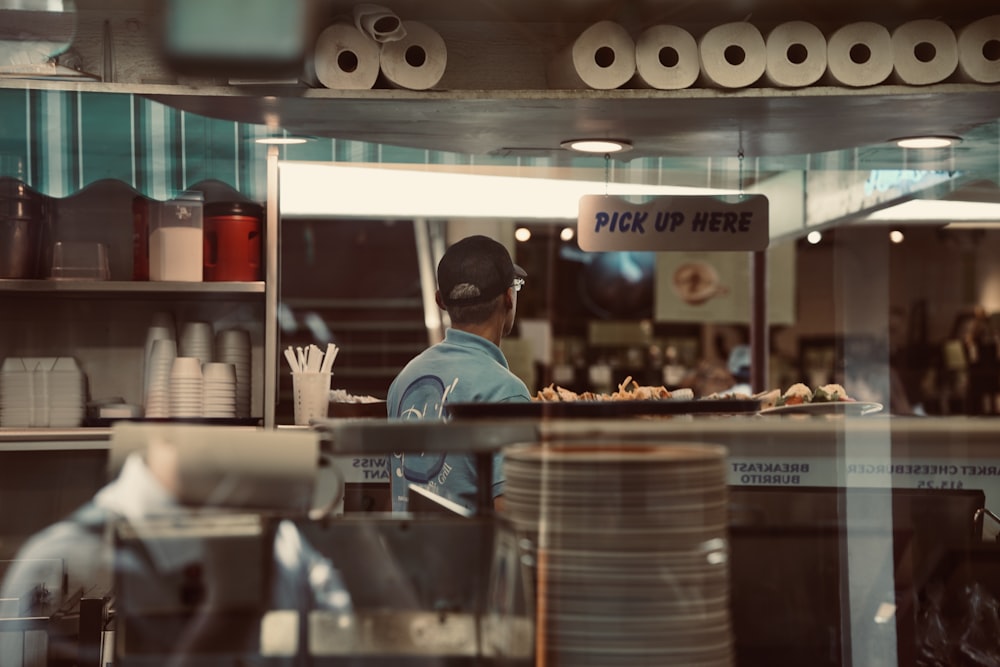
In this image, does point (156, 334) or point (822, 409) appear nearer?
point (822, 409)

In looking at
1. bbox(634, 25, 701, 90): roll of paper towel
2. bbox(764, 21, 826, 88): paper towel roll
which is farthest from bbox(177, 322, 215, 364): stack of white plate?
bbox(764, 21, 826, 88): paper towel roll

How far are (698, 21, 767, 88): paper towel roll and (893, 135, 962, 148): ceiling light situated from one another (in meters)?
1.04

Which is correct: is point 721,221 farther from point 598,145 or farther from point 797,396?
point 797,396

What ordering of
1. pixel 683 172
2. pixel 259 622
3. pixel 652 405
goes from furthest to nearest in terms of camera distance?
pixel 683 172 < pixel 652 405 < pixel 259 622

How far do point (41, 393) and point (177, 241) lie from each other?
2.11 ft

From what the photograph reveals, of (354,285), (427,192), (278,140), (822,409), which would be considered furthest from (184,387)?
(354,285)

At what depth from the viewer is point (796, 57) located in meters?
3.38

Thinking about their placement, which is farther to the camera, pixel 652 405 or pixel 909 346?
pixel 909 346

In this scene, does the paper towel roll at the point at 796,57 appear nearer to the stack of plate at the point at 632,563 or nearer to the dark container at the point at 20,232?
the dark container at the point at 20,232

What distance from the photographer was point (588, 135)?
4.04 m

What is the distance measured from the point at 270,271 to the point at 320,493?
2.53 meters

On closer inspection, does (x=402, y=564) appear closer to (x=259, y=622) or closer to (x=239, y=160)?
(x=259, y=622)

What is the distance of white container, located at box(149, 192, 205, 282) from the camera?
3508 millimetres

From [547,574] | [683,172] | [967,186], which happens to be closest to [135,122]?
[683,172]
